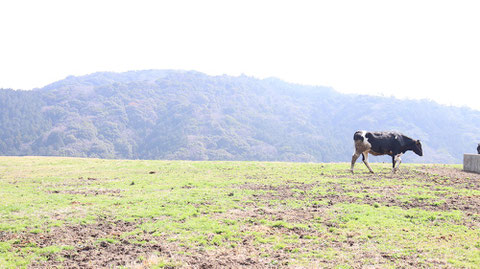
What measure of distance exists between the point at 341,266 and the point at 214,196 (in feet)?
28.9

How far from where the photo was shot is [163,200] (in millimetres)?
15781

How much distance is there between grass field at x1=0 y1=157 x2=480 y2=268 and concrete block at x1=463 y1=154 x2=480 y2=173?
5.82m

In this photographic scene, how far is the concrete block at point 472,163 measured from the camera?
26069 mm

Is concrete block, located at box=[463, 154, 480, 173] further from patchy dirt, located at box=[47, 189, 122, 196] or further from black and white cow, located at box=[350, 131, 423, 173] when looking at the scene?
patchy dirt, located at box=[47, 189, 122, 196]

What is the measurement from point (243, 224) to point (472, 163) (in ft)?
73.0

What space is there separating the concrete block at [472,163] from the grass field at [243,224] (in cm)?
582

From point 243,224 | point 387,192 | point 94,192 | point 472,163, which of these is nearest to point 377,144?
point 472,163

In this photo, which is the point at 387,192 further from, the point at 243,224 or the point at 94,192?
the point at 94,192

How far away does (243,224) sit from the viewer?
1215 cm

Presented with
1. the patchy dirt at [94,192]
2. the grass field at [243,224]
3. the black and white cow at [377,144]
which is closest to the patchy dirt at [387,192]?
the grass field at [243,224]

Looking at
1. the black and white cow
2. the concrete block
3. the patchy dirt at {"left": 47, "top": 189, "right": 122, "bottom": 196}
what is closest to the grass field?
the patchy dirt at {"left": 47, "top": 189, "right": 122, "bottom": 196}

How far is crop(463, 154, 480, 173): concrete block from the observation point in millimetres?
26069

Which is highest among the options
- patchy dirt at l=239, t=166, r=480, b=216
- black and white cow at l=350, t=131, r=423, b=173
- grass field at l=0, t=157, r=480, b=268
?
black and white cow at l=350, t=131, r=423, b=173

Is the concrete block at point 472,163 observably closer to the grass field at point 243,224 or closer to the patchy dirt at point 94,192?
the grass field at point 243,224
